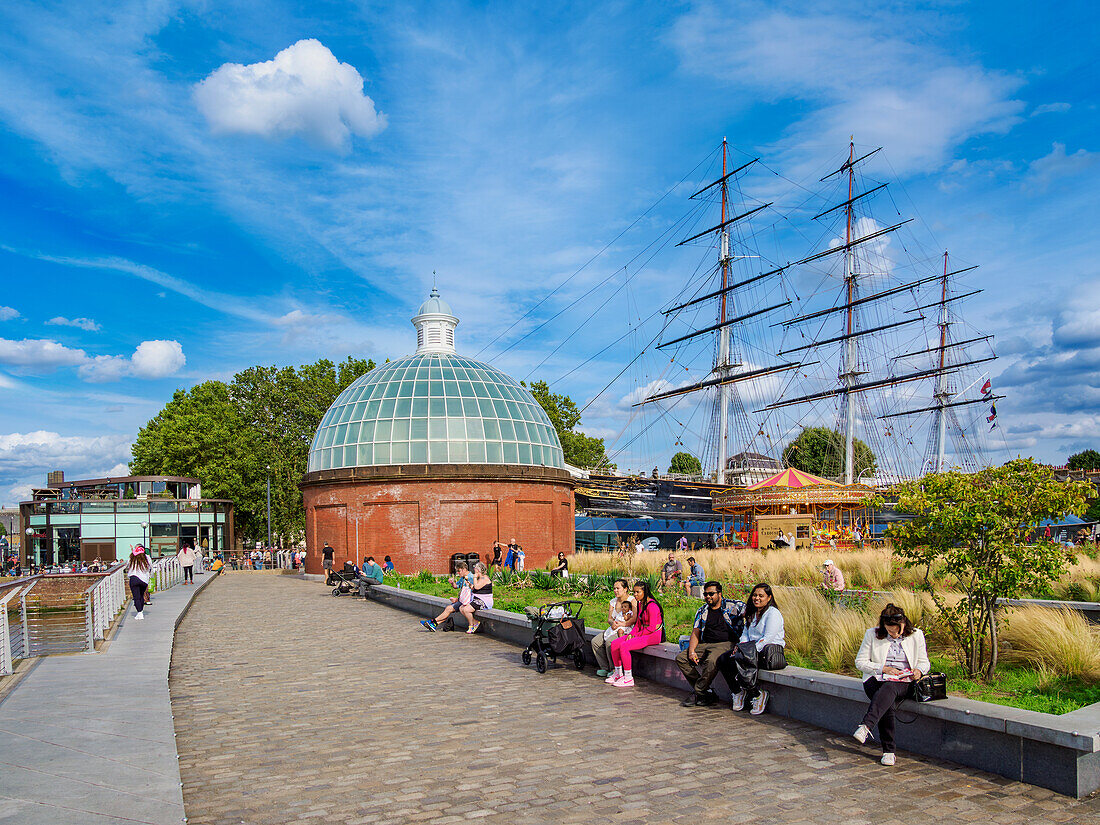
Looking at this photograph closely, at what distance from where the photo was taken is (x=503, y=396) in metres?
36.5

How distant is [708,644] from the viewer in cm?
908

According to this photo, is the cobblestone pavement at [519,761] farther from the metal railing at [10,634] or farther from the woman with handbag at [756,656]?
the metal railing at [10,634]

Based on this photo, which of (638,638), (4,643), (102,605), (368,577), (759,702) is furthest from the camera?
(368,577)

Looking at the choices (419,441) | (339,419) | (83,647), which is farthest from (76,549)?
(83,647)

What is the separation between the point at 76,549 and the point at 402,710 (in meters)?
51.7

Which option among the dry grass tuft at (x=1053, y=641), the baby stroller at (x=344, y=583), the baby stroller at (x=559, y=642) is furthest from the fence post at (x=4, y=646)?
the baby stroller at (x=344, y=583)

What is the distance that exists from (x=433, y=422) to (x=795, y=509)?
1848cm

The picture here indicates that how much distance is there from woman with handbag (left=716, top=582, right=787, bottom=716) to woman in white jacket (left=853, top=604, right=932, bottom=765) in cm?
136

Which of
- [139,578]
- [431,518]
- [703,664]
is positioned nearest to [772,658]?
[703,664]

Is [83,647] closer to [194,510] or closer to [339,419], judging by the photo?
[339,419]

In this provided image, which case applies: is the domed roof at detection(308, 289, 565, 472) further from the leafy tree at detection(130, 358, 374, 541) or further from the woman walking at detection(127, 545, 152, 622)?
the leafy tree at detection(130, 358, 374, 541)

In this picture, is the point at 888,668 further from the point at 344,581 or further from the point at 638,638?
the point at 344,581

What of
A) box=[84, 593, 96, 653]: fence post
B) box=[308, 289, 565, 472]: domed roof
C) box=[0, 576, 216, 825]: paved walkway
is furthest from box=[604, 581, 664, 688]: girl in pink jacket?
box=[308, 289, 565, 472]: domed roof

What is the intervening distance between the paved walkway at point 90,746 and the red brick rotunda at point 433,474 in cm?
2013
